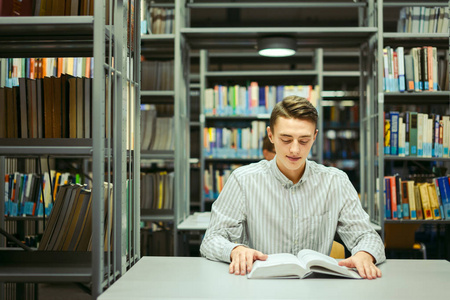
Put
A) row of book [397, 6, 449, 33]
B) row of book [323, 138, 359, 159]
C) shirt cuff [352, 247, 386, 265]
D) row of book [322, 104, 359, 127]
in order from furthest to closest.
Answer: row of book [323, 138, 359, 159]
row of book [322, 104, 359, 127]
row of book [397, 6, 449, 33]
shirt cuff [352, 247, 386, 265]

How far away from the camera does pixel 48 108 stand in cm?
176

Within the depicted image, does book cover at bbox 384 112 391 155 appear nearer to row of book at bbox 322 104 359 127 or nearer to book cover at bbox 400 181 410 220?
book cover at bbox 400 181 410 220

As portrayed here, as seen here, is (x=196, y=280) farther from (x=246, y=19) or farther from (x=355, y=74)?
(x=246, y=19)

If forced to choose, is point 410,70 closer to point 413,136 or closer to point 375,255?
point 413,136

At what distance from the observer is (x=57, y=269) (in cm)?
169

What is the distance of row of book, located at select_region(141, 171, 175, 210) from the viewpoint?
3730 millimetres

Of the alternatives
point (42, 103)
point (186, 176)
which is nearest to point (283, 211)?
point (42, 103)

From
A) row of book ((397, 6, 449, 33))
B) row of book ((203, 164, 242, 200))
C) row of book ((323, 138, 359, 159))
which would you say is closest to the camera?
row of book ((397, 6, 449, 33))

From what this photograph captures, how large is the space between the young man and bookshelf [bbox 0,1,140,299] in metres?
0.35

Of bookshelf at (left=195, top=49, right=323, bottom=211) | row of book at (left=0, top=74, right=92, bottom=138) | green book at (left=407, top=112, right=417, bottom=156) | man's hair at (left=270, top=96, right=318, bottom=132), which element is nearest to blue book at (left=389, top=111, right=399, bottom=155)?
green book at (left=407, top=112, right=417, bottom=156)

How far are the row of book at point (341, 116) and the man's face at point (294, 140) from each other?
445cm

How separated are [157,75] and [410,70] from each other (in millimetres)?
1848

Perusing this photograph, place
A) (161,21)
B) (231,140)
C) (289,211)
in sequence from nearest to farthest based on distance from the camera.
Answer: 1. (289,211)
2. (161,21)
3. (231,140)

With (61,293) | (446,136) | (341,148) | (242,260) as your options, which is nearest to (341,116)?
(341,148)
